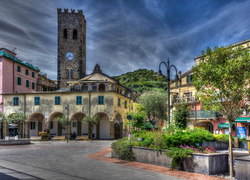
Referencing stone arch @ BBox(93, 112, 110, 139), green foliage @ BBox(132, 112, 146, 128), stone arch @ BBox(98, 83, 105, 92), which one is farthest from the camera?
stone arch @ BBox(98, 83, 105, 92)

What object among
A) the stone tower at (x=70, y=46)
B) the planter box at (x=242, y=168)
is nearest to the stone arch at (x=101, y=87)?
the stone tower at (x=70, y=46)

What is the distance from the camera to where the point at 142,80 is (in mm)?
87375

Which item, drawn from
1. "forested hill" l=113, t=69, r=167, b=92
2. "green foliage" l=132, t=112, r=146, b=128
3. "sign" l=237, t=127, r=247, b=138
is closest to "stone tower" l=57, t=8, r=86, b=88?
"forested hill" l=113, t=69, r=167, b=92

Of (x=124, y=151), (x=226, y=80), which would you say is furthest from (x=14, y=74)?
(x=226, y=80)

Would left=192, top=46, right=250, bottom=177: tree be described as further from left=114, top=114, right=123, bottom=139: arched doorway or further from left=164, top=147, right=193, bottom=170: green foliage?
left=114, top=114, right=123, bottom=139: arched doorway

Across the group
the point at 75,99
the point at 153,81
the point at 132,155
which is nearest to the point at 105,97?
the point at 75,99

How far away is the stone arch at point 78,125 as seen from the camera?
41.8m

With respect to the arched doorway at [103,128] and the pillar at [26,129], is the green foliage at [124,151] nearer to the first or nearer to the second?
the arched doorway at [103,128]

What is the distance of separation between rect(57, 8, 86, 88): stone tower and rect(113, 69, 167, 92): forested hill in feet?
82.2

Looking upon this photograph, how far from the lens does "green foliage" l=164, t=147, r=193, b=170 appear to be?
446 inches

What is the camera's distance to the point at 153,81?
279ft

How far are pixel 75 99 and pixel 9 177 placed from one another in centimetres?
2989

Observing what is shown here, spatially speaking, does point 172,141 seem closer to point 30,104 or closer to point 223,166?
point 223,166

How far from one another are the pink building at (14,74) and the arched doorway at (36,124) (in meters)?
5.59
